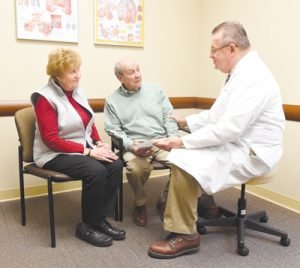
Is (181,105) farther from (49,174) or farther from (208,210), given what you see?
(49,174)

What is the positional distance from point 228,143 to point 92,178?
799 mm

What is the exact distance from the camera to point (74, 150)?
207 centimetres

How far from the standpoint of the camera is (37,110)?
2.02 metres

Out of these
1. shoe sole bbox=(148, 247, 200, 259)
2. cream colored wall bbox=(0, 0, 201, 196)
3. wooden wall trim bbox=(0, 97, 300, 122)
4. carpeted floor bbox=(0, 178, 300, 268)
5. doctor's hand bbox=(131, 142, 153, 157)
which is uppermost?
cream colored wall bbox=(0, 0, 201, 196)

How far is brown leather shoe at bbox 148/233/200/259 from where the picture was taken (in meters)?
1.89

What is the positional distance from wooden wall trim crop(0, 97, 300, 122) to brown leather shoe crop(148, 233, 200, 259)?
1.22m

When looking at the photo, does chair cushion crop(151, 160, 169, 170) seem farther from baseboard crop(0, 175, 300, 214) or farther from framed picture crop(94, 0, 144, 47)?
framed picture crop(94, 0, 144, 47)

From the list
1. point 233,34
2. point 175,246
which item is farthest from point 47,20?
point 175,246

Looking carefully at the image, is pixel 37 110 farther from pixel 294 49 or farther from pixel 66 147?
pixel 294 49

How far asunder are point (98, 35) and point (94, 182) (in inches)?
54.7

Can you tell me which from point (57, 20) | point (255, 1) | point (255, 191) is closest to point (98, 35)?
point (57, 20)

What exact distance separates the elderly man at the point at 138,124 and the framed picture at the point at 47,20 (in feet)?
1.91

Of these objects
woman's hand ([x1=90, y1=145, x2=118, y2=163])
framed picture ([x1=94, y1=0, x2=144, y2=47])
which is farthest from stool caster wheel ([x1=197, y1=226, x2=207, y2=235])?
framed picture ([x1=94, y1=0, x2=144, y2=47])

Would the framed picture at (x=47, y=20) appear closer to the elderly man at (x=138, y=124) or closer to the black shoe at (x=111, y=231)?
the elderly man at (x=138, y=124)
